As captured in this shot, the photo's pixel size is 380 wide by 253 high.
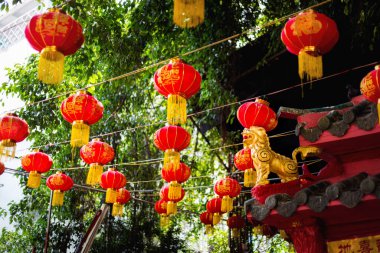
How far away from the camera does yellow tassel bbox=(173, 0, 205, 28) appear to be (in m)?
2.65

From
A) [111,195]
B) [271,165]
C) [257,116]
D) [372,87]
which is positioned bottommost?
[271,165]

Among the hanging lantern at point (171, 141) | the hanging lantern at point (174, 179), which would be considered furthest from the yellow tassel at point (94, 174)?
the hanging lantern at point (171, 141)

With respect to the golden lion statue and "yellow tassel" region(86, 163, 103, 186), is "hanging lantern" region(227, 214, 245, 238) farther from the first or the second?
the golden lion statue

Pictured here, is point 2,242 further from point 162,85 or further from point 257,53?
point 162,85

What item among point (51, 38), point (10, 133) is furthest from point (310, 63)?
point (10, 133)

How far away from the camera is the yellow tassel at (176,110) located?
3635 mm

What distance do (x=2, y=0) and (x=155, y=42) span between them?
10.7ft

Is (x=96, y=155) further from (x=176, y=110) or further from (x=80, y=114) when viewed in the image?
(x=176, y=110)

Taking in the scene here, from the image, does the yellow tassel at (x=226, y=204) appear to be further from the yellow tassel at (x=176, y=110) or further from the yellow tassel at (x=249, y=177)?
the yellow tassel at (x=176, y=110)

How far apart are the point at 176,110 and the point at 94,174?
1816 millimetres

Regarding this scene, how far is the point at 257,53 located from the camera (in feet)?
24.5

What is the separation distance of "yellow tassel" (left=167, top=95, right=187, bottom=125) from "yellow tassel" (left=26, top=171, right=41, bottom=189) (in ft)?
9.39

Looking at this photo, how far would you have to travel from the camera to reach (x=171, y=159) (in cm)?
458

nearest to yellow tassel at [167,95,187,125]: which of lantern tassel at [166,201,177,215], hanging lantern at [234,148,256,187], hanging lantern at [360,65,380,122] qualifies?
hanging lantern at [360,65,380,122]
